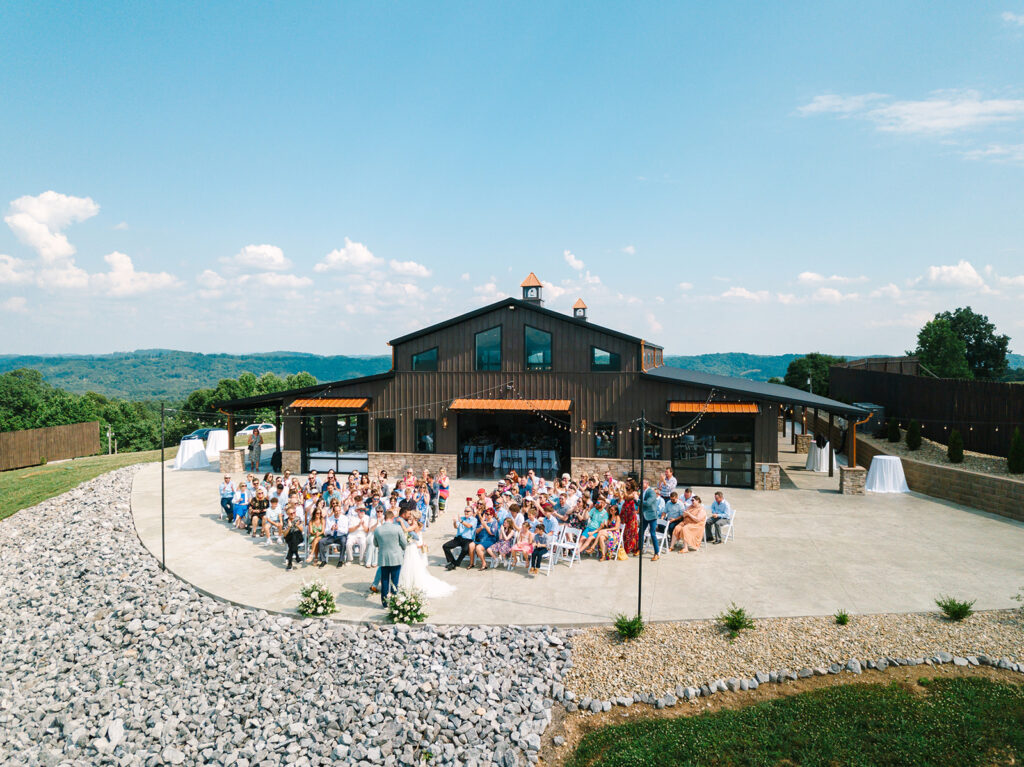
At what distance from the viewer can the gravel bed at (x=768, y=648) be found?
7.13 m

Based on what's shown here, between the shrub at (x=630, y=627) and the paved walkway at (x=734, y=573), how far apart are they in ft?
1.69

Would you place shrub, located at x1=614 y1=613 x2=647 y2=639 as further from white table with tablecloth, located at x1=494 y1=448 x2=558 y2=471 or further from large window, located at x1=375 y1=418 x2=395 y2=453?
large window, located at x1=375 y1=418 x2=395 y2=453

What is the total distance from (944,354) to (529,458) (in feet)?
139

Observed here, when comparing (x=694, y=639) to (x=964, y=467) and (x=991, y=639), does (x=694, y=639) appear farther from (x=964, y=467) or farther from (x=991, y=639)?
(x=964, y=467)

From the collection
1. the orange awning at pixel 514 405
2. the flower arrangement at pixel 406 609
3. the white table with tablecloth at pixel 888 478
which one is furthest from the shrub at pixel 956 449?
the flower arrangement at pixel 406 609

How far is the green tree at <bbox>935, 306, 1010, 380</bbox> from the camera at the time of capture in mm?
55062

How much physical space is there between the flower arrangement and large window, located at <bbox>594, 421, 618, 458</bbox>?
10.9m

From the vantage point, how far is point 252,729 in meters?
7.14

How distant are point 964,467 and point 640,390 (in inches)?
351

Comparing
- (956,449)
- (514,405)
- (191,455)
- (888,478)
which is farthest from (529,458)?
(191,455)

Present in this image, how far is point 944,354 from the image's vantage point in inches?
1827

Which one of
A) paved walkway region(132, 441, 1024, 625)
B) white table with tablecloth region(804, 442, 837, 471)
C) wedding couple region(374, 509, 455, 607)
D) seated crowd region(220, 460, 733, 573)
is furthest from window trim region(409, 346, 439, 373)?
white table with tablecloth region(804, 442, 837, 471)

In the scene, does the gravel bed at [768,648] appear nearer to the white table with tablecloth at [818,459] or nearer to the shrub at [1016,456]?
the shrub at [1016,456]

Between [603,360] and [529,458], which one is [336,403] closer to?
[529,458]
